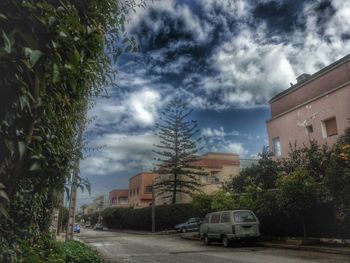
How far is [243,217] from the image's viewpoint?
21672 millimetres

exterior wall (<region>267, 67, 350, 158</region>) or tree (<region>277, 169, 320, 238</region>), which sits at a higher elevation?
exterior wall (<region>267, 67, 350, 158</region>)

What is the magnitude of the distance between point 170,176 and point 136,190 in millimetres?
21432

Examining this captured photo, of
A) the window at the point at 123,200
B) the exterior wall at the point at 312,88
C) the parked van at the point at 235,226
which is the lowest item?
the parked van at the point at 235,226

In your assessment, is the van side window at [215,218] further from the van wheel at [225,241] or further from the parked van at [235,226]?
the van wheel at [225,241]

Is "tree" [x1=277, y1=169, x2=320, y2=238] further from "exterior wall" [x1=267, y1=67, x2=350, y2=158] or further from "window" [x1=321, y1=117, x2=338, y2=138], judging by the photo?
"window" [x1=321, y1=117, x2=338, y2=138]

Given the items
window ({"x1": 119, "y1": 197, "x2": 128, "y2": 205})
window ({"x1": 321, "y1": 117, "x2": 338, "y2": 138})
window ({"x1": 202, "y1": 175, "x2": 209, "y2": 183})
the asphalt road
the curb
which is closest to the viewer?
the asphalt road

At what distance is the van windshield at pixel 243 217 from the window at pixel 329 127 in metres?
7.32

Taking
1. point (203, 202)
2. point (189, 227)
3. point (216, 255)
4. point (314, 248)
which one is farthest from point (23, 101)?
point (189, 227)

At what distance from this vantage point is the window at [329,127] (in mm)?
23562

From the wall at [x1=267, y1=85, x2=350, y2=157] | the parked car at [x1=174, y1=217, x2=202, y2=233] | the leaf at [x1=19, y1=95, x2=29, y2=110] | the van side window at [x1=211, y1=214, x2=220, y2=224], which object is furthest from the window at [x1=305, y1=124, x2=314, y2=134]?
the leaf at [x1=19, y1=95, x2=29, y2=110]

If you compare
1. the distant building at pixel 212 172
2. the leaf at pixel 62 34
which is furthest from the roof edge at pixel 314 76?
the distant building at pixel 212 172

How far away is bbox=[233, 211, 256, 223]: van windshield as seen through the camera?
2156 cm

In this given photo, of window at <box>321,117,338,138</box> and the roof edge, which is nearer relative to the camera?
the roof edge

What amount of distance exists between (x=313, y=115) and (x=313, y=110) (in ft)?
1.13
